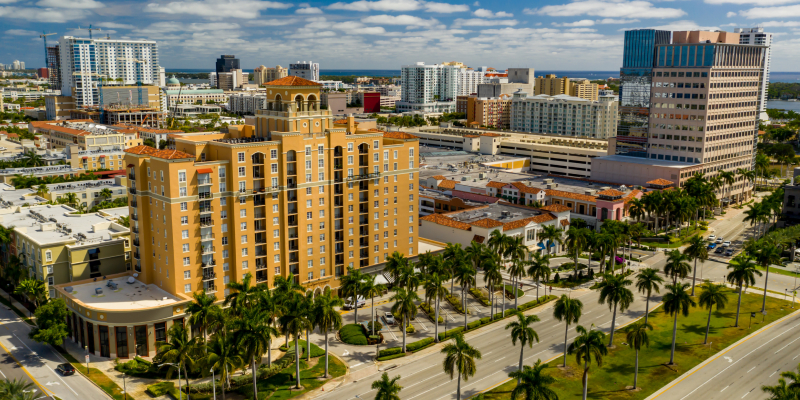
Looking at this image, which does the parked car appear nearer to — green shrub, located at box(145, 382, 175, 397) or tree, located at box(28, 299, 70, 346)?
green shrub, located at box(145, 382, 175, 397)

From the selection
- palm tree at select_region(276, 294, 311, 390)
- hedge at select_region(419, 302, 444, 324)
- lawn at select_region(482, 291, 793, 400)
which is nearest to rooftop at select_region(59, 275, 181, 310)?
palm tree at select_region(276, 294, 311, 390)

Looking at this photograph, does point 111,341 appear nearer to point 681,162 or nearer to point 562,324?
point 562,324

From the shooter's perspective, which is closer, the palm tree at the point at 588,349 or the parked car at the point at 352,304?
the palm tree at the point at 588,349

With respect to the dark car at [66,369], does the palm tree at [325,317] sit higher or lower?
higher

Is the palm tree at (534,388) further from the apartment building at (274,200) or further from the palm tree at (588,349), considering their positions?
the apartment building at (274,200)

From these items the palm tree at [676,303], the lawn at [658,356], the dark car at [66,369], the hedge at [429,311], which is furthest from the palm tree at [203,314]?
the palm tree at [676,303]

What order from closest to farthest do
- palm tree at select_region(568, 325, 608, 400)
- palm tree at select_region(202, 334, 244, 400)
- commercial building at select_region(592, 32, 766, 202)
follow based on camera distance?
palm tree at select_region(202, 334, 244, 400), palm tree at select_region(568, 325, 608, 400), commercial building at select_region(592, 32, 766, 202)
